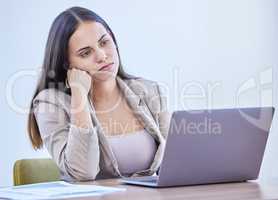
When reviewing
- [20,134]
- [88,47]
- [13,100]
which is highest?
[88,47]

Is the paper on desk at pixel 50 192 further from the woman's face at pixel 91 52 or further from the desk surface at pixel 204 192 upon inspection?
the woman's face at pixel 91 52

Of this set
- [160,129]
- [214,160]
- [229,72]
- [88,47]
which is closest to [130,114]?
[160,129]

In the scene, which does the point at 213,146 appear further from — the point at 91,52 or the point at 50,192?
the point at 91,52

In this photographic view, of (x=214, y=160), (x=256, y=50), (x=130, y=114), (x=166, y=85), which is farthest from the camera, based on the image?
(x=256, y=50)

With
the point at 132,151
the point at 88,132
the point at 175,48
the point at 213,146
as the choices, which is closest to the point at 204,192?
the point at 213,146

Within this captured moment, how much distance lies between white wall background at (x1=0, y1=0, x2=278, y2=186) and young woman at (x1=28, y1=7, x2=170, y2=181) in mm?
830

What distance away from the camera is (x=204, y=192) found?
1.29 meters

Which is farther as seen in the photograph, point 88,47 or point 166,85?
point 166,85

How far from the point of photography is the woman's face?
6.56ft

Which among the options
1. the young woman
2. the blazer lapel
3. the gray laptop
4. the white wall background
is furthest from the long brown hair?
the white wall background

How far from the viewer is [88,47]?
78.9 inches

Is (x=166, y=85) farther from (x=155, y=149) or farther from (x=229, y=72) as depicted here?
(x=155, y=149)

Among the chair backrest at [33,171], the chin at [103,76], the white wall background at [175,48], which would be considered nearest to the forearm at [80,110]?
the chin at [103,76]

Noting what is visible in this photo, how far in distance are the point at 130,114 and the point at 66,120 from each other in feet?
0.87
